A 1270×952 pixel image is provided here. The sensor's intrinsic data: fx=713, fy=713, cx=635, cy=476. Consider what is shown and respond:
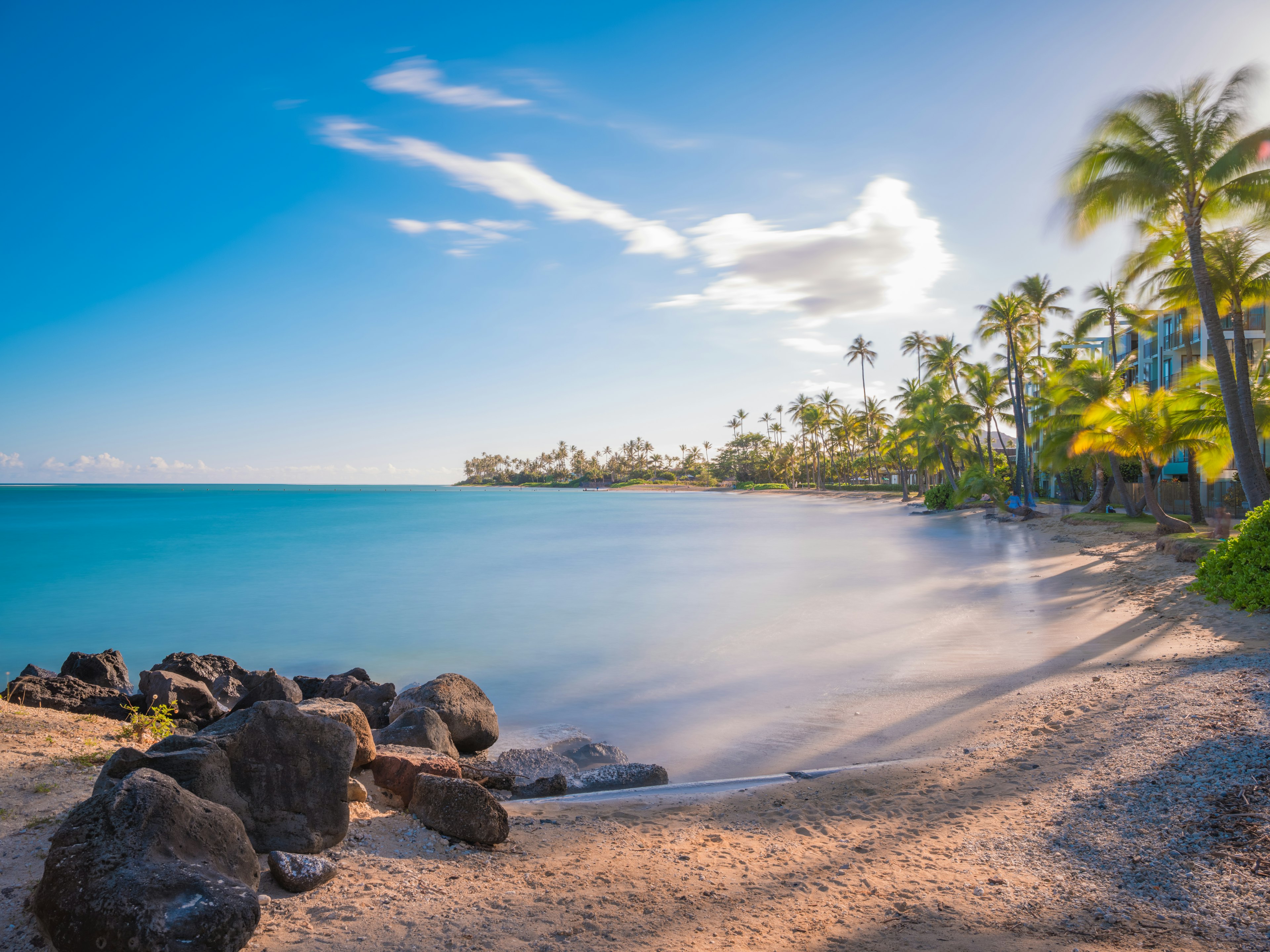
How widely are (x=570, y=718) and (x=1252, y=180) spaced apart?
1972cm

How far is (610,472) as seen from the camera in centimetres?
19112

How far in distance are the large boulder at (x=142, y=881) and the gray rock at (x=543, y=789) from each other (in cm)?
328

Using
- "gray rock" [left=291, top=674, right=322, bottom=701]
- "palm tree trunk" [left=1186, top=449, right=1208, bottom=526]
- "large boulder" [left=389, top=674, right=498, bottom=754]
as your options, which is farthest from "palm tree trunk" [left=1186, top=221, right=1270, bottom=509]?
"gray rock" [left=291, top=674, right=322, bottom=701]

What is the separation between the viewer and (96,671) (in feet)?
36.3

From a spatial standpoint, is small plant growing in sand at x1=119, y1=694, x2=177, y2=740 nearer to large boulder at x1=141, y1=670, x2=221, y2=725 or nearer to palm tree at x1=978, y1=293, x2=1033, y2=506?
large boulder at x1=141, y1=670, x2=221, y2=725

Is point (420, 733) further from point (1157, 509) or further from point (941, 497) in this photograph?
point (941, 497)

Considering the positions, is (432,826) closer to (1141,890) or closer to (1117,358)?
(1141,890)

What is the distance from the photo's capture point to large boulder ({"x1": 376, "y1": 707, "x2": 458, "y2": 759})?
729 cm

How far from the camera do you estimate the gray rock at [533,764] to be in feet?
23.6

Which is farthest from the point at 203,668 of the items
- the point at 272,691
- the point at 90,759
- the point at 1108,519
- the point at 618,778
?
the point at 1108,519

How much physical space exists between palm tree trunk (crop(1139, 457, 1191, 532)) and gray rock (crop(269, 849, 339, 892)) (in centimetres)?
2883

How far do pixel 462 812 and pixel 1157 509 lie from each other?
95.4 ft

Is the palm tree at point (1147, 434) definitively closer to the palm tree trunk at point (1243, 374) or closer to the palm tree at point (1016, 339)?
the palm tree trunk at point (1243, 374)

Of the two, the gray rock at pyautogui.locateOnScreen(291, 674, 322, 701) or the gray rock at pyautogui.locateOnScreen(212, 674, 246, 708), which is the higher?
the gray rock at pyautogui.locateOnScreen(212, 674, 246, 708)
